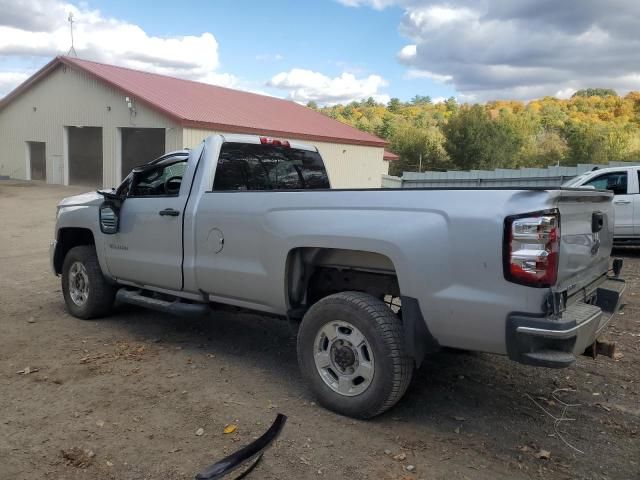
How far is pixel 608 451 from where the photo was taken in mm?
3408

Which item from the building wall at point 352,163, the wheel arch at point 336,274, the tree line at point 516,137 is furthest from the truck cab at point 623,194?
the tree line at point 516,137

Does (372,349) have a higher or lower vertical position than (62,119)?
lower

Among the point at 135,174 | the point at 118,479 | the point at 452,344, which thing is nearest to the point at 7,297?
the point at 135,174

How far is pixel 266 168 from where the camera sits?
210 inches

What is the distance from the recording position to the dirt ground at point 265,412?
10.6 ft

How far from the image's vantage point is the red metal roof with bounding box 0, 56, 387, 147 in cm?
2270

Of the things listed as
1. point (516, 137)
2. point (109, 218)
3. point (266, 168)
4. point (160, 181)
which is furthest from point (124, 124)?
point (516, 137)

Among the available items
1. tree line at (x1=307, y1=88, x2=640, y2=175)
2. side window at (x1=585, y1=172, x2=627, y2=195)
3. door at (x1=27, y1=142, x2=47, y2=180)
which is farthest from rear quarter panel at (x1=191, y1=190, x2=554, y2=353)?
tree line at (x1=307, y1=88, x2=640, y2=175)

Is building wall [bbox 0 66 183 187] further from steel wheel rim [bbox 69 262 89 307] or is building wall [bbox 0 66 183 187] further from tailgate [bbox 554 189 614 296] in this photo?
tailgate [bbox 554 189 614 296]

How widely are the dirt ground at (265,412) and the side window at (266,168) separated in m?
1.54

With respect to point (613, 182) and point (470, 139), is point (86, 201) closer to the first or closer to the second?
point (613, 182)

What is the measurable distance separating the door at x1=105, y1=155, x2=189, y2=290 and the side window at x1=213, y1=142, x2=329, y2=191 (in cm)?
41

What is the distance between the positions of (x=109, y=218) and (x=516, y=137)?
55.0 meters

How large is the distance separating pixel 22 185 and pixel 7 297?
73.0ft
